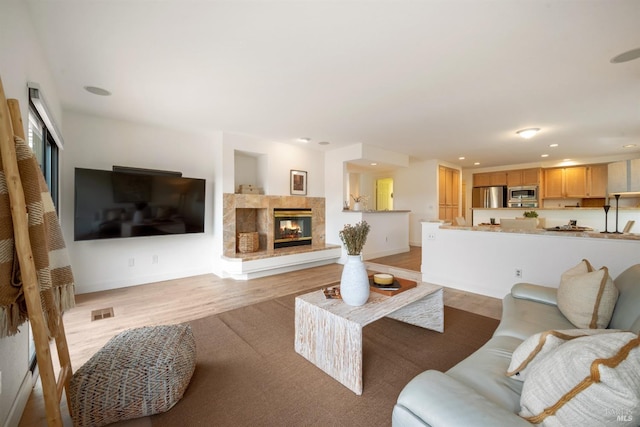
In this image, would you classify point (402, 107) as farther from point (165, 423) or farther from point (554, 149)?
point (554, 149)

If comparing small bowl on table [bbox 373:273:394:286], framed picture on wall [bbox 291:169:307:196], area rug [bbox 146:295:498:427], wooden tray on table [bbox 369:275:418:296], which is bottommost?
area rug [bbox 146:295:498:427]

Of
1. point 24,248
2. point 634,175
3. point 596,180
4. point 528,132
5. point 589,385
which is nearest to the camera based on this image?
point 589,385

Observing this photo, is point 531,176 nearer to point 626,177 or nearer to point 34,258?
point 626,177

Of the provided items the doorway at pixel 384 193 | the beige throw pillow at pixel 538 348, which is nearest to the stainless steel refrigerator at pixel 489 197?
the doorway at pixel 384 193

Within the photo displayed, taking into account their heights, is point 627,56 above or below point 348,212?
above

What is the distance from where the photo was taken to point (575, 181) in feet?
21.3

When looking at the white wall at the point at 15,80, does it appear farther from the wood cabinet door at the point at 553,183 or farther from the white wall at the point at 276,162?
the wood cabinet door at the point at 553,183

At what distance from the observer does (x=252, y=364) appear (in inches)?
77.4

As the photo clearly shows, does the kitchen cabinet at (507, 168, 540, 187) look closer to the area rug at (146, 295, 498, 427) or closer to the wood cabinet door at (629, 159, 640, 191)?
the wood cabinet door at (629, 159, 640, 191)

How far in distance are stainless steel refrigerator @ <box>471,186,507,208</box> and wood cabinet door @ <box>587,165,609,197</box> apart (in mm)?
1650

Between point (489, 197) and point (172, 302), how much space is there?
26.4 ft

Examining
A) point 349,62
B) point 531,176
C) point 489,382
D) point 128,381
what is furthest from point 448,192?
point 128,381

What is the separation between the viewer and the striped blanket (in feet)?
3.39

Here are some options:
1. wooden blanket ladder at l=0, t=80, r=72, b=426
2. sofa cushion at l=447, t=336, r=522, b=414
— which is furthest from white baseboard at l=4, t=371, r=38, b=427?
sofa cushion at l=447, t=336, r=522, b=414
